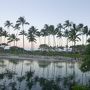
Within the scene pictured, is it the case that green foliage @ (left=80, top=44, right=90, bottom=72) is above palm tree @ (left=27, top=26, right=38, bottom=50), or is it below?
below

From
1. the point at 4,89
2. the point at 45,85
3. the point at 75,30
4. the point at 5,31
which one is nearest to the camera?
the point at 4,89

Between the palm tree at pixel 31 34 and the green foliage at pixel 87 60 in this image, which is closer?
the green foliage at pixel 87 60

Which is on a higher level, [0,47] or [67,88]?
[0,47]

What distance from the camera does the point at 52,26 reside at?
14412 cm

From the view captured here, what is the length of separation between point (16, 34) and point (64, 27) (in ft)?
95.4

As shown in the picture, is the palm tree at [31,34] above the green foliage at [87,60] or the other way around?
above

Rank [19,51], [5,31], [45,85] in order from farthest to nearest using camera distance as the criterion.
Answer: [5,31] → [19,51] → [45,85]

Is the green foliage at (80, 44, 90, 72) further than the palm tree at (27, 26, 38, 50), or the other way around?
the palm tree at (27, 26, 38, 50)

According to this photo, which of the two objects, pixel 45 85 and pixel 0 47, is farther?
pixel 0 47

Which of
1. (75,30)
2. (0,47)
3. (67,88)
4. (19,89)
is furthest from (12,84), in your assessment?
(0,47)

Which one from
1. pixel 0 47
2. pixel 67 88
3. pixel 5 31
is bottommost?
pixel 67 88

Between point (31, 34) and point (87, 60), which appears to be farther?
point (31, 34)

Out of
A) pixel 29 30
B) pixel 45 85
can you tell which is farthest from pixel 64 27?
pixel 45 85

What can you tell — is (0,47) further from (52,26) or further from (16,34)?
(52,26)
